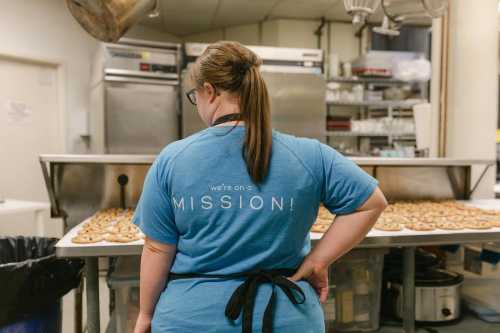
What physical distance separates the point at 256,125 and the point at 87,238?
906mm

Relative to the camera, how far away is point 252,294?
0.96m

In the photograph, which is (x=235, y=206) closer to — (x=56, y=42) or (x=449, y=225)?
(x=449, y=225)

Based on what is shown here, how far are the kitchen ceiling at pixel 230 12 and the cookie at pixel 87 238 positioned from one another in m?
3.52

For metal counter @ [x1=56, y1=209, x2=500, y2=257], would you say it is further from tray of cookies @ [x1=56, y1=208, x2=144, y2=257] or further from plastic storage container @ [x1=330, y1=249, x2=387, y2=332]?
plastic storage container @ [x1=330, y1=249, x2=387, y2=332]

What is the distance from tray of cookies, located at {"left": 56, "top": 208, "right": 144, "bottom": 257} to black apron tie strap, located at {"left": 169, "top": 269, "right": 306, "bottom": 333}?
1.69ft

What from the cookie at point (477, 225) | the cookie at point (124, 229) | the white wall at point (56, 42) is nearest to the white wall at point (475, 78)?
the cookie at point (477, 225)

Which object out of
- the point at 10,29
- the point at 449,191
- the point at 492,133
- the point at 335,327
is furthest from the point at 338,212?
the point at 10,29

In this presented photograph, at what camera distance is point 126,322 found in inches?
68.8

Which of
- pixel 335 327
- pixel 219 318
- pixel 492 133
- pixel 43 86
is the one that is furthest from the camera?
pixel 43 86

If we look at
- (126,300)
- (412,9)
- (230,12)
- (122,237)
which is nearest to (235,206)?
(122,237)

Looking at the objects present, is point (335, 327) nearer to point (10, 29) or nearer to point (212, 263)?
point (212, 263)

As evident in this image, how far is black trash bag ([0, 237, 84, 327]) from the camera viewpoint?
1.43 meters

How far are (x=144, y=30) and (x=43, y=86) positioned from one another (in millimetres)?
1518

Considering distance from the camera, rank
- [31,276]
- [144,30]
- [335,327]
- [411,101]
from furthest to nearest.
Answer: [144,30]
[411,101]
[335,327]
[31,276]
